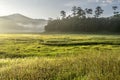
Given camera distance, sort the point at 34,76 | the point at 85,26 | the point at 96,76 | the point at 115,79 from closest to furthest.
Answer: the point at 115,79 < the point at 96,76 < the point at 34,76 < the point at 85,26

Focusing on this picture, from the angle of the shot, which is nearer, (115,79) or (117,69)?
(115,79)

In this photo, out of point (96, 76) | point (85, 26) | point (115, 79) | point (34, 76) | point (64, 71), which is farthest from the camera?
point (85, 26)

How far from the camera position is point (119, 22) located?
601 feet

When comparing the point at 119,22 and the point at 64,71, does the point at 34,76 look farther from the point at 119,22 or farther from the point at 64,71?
the point at 119,22

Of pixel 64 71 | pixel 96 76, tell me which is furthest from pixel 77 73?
pixel 96 76

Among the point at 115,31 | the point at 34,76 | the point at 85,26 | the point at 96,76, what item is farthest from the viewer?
the point at 85,26

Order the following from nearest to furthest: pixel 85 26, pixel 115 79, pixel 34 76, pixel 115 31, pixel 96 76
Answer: pixel 115 79
pixel 96 76
pixel 34 76
pixel 115 31
pixel 85 26

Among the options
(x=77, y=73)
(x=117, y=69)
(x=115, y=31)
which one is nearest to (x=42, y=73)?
(x=77, y=73)

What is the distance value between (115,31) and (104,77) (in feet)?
557

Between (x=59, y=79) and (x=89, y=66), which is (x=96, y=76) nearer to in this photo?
(x=59, y=79)

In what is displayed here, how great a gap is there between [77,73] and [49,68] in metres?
2.01

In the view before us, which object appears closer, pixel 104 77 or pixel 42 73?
pixel 104 77

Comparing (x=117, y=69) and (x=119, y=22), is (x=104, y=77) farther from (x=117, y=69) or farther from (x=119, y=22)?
(x=119, y=22)

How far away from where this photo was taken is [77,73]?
13461 millimetres
